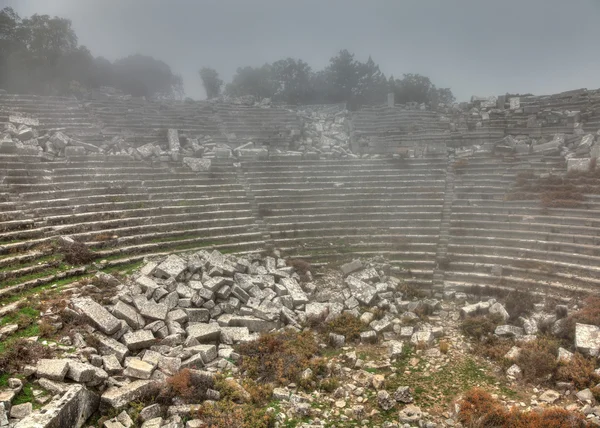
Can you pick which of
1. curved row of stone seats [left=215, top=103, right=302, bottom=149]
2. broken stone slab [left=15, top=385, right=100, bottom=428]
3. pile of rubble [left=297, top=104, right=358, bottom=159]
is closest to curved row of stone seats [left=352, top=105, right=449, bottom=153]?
pile of rubble [left=297, top=104, right=358, bottom=159]

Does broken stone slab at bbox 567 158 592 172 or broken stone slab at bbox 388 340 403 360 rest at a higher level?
broken stone slab at bbox 567 158 592 172

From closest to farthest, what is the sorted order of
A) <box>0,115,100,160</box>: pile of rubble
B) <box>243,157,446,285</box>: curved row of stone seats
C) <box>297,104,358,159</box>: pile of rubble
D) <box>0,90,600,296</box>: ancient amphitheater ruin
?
1. <box>0,90,600,296</box>: ancient amphitheater ruin
2. <box>243,157,446,285</box>: curved row of stone seats
3. <box>0,115,100,160</box>: pile of rubble
4. <box>297,104,358,159</box>: pile of rubble

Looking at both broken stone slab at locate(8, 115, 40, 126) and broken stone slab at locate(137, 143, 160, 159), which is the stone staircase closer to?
broken stone slab at locate(137, 143, 160, 159)

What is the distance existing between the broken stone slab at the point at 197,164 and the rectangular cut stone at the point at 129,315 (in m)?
10.0

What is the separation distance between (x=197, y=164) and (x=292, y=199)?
4753 mm

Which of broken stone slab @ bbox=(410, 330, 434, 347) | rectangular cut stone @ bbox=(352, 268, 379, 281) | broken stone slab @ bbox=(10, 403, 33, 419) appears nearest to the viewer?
broken stone slab @ bbox=(10, 403, 33, 419)

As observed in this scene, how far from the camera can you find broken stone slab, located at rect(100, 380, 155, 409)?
23.1 ft

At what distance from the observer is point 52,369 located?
23.1 ft

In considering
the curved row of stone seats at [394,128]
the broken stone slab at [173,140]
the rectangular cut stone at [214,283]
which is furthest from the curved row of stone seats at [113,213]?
the curved row of stone seats at [394,128]

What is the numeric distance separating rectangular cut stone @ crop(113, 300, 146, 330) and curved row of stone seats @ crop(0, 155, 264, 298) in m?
2.26

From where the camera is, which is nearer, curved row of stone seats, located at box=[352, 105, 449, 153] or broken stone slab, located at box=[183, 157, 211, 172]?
broken stone slab, located at box=[183, 157, 211, 172]

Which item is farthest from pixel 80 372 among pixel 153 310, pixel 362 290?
pixel 362 290

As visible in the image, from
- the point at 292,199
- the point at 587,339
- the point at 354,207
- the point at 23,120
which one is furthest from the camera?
the point at 23,120

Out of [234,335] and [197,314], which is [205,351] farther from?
[197,314]
